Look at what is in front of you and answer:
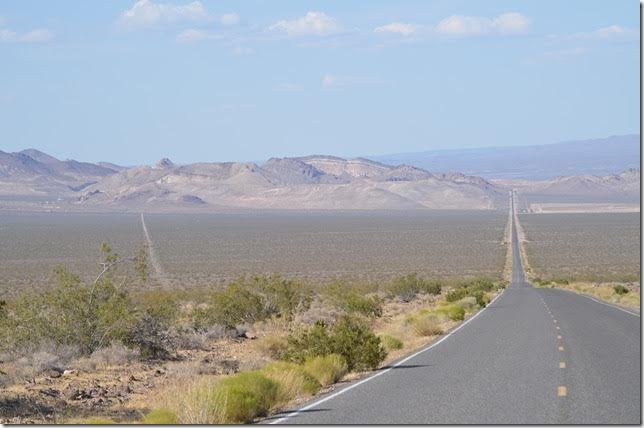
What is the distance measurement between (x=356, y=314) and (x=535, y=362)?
15.1 m

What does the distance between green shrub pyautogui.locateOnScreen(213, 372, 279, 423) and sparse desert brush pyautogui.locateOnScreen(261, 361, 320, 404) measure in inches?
8.0

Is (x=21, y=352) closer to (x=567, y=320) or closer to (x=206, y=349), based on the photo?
(x=206, y=349)

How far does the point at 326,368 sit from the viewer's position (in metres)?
15.6

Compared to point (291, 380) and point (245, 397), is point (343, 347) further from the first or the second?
point (245, 397)

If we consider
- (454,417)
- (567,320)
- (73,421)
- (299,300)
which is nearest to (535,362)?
(454,417)

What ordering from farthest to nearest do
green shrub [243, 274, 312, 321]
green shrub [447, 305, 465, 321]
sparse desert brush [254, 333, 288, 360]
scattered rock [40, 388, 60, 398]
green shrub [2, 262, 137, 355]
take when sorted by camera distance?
green shrub [447, 305, 465, 321] → green shrub [243, 274, 312, 321] → sparse desert brush [254, 333, 288, 360] → green shrub [2, 262, 137, 355] → scattered rock [40, 388, 60, 398]

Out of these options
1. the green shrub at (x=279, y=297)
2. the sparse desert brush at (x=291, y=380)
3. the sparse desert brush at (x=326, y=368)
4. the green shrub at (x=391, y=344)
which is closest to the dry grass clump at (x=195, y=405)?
the sparse desert brush at (x=291, y=380)

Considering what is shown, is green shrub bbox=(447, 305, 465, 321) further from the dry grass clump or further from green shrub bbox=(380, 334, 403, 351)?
the dry grass clump

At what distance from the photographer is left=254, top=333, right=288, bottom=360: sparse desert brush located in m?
20.5

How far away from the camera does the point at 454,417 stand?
36.5 feet

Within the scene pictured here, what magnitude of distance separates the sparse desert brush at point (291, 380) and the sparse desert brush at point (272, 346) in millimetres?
5256

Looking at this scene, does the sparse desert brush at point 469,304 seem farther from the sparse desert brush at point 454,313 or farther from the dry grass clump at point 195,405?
the dry grass clump at point 195,405

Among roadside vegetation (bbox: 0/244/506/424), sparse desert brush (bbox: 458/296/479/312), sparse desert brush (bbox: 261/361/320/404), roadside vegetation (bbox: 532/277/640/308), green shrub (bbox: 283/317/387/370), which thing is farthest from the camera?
roadside vegetation (bbox: 532/277/640/308)

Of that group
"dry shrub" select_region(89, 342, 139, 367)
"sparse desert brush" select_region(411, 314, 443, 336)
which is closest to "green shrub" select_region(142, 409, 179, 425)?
"dry shrub" select_region(89, 342, 139, 367)
